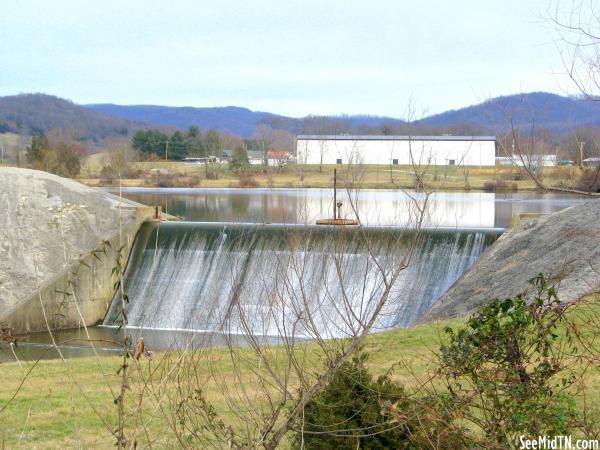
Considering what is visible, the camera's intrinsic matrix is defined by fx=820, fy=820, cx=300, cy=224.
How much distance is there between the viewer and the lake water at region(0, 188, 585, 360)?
1684cm

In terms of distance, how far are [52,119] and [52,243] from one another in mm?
161420

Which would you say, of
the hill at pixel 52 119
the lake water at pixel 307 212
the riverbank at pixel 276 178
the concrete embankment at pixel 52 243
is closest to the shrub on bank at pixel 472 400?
the lake water at pixel 307 212

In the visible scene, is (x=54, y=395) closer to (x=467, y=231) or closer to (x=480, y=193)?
(x=467, y=231)

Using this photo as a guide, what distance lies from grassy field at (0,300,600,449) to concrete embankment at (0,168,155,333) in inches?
243

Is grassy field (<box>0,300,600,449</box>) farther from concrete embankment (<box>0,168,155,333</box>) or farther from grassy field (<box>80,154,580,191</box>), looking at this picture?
grassy field (<box>80,154,580,191</box>)

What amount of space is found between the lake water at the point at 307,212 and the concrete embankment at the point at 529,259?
32.8 inches

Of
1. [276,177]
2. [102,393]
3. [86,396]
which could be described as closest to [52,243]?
[102,393]

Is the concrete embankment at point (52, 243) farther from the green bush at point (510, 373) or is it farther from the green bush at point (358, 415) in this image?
the green bush at point (510, 373)

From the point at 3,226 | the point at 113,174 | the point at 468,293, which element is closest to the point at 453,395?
the point at 468,293

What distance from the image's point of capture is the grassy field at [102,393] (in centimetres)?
703

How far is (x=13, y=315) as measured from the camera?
59.3 feet

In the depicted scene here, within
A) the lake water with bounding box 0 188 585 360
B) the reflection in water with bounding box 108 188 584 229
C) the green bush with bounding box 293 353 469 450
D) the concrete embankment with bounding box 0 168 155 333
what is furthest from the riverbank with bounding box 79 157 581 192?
the green bush with bounding box 293 353 469 450

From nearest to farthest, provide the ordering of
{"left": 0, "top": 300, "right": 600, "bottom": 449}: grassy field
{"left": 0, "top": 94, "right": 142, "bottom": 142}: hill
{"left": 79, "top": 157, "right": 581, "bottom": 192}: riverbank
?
{"left": 0, "top": 300, "right": 600, "bottom": 449}: grassy field < {"left": 79, "top": 157, "right": 581, "bottom": 192}: riverbank < {"left": 0, "top": 94, "right": 142, "bottom": 142}: hill

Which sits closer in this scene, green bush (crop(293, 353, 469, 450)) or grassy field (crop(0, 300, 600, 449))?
green bush (crop(293, 353, 469, 450))
